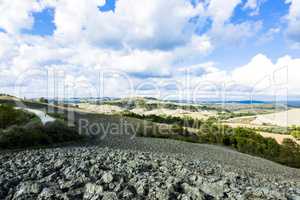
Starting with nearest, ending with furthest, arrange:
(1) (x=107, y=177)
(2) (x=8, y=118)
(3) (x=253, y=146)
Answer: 1. (1) (x=107, y=177)
2. (2) (x=8, y=118)
3. (3) (x=253, y=146)

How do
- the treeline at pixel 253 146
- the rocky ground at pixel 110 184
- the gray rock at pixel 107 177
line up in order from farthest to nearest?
the treeline at pixel 253 146
the gray rock at pixel 107 177
the rocky ground at pixel 110 184

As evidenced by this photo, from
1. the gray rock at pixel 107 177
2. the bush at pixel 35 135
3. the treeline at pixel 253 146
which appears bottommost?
the treeline at pixel 253 146

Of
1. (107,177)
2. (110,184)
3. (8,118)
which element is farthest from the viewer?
(8,118)

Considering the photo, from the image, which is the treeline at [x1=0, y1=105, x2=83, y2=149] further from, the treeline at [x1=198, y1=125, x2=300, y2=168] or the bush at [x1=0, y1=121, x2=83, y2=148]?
the treeline at [x1=198, y1=125, x2=300, y2=168]

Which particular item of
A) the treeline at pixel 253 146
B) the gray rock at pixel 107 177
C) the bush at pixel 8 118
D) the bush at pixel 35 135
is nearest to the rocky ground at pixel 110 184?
the gray rock at pixel 107 177

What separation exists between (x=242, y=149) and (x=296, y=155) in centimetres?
376

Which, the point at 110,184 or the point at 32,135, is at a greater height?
the point at 110,184

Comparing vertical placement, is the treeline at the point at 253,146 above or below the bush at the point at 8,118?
below

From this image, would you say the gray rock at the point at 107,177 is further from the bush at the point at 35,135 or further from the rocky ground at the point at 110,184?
the bush at the point at 35,135

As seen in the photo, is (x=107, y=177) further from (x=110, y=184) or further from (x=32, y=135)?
(x=32, y=135)

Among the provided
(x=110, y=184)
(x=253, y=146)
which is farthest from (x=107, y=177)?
(x=253, y=146)

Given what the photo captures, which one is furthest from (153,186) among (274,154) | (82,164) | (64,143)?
(274,154)

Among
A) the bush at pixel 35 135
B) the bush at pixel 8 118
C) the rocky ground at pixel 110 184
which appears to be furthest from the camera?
the bush at pixel 8 118

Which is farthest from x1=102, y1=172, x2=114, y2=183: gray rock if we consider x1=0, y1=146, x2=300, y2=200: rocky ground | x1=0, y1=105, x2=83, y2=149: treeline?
x1=0, y1=105, x2=83, y2=149: treeline
